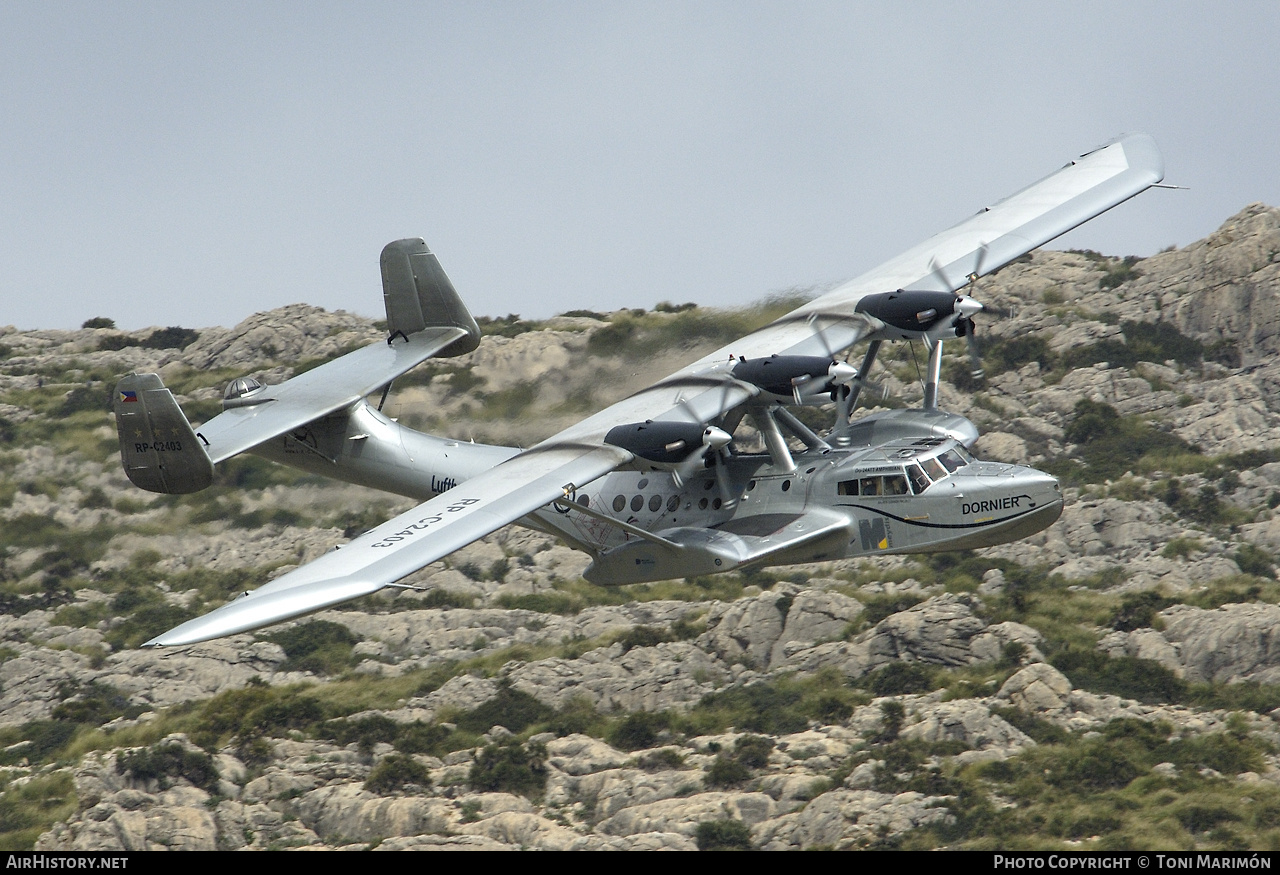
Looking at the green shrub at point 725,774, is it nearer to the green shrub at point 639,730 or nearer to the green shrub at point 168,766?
the green shrub at point 639,730

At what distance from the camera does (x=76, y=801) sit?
43.4 metres

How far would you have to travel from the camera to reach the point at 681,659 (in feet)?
159

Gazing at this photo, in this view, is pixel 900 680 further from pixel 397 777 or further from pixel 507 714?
pixel 397 777

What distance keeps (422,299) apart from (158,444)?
347 inches

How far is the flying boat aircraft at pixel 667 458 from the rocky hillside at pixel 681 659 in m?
4.70

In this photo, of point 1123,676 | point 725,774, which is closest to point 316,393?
point 725,774

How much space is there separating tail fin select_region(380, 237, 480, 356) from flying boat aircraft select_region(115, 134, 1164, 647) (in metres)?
0.04

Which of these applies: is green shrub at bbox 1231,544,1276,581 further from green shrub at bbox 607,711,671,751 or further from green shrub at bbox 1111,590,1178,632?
green shrub at bbox 607,711,671,751

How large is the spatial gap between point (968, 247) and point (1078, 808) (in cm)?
1698

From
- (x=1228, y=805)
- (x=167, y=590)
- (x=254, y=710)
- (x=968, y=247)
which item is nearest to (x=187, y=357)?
(x=167, y=590)

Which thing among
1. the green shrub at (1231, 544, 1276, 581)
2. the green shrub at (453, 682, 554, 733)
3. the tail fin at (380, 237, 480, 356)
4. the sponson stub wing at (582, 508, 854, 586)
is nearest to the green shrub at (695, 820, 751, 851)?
the green shrub at (453, 682, 554, 733)

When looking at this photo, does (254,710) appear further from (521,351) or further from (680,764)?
(521,351)

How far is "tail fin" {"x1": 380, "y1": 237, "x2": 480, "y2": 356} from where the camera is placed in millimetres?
37000

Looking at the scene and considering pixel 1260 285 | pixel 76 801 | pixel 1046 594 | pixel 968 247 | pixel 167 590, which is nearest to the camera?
pixel 968 247
